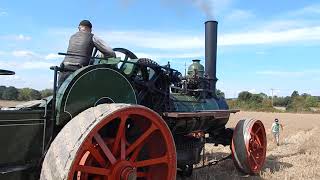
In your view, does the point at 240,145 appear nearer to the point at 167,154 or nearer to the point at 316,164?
the point at 316,164

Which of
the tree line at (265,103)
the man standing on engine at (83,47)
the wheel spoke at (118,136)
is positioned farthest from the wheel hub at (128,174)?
the tree line at (265,103)

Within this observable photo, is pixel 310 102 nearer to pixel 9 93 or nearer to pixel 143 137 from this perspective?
pixel 9 93

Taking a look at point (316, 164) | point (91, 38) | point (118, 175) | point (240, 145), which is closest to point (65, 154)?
point (118, 175)

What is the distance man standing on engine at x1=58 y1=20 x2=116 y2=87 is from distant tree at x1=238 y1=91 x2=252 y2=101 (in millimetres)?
73846

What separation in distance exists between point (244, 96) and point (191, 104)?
239 feet

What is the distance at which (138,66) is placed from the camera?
584 centimetres

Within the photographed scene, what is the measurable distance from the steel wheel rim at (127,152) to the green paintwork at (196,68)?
149 inches

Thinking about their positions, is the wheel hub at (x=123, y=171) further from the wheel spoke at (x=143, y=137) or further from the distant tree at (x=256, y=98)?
the distant tree at (x=256, y=98)

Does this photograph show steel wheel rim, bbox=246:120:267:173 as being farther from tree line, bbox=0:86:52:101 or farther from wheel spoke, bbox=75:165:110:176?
wheel spoke, bbox=75:165:110:176

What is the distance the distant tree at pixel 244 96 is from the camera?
77938 millimetres

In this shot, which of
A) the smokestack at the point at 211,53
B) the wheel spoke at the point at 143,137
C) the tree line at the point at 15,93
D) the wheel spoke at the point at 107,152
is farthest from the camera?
the smokestack at the point at 211,53

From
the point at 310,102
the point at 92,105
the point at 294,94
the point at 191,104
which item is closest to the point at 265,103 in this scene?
Result: the point at 310,102

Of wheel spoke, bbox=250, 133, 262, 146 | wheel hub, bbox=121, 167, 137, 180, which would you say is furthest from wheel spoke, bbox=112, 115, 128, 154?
wheel spoke, bbox=250, 133, 262, 146

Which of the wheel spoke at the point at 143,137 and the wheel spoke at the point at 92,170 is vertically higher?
the wheel spoke at the point at 143,137
